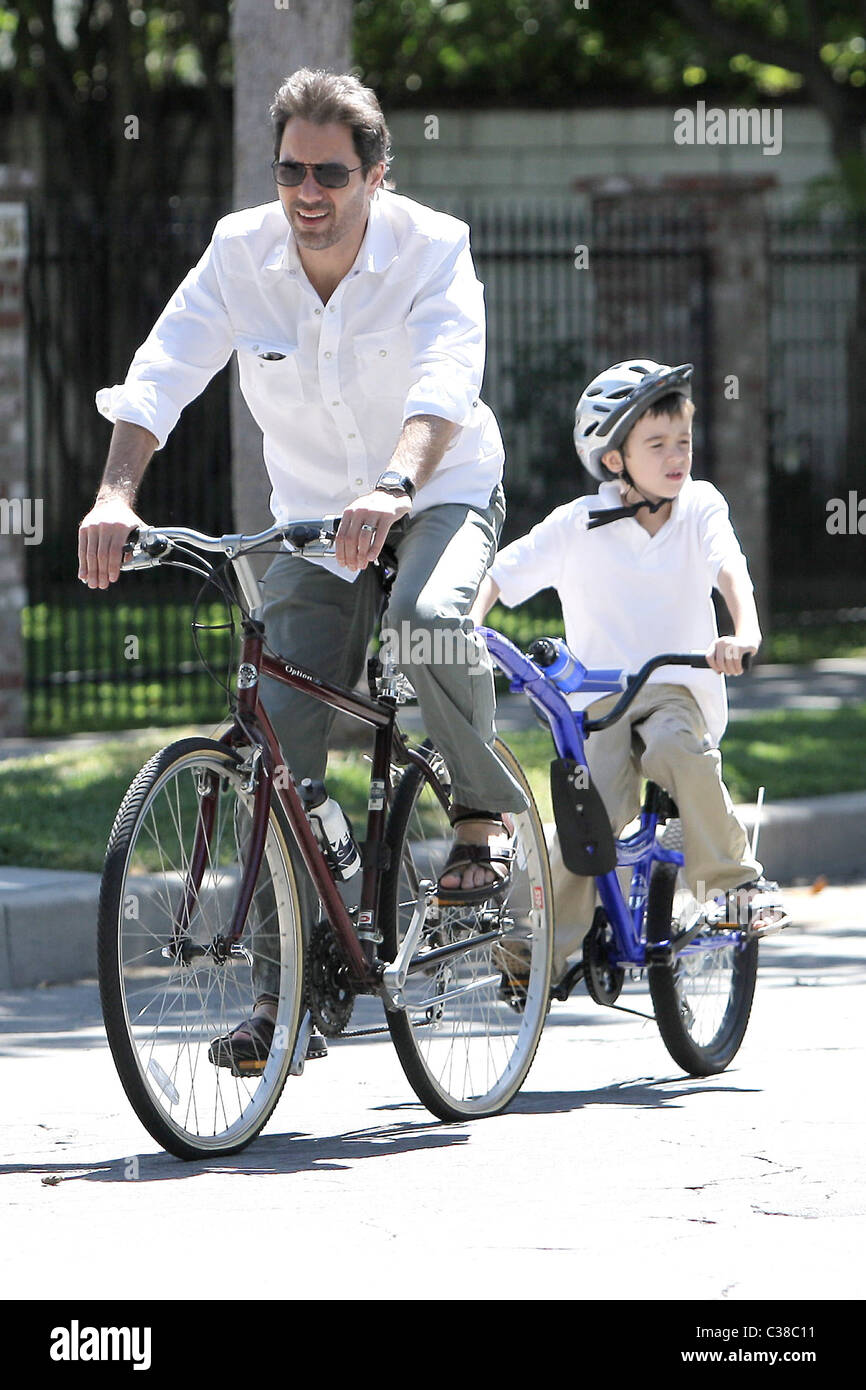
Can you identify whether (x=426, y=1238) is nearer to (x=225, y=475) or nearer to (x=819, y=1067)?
(x=819, y=1067)

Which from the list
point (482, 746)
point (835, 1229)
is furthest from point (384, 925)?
point (835, 1229)

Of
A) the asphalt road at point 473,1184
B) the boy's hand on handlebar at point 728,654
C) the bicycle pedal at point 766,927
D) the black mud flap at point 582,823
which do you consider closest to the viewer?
the asphalt road at point 473,1184

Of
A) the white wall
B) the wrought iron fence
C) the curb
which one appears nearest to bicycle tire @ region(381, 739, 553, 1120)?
the curb

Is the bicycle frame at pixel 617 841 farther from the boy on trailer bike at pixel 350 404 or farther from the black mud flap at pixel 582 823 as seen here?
the boy on trailer bike at pixel 350 404

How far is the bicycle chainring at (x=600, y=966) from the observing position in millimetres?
5180

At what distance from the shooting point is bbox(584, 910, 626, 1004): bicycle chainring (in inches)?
204

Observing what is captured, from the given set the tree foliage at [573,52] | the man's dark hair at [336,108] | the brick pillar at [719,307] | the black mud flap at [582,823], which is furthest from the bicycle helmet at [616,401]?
the tree foliage at [573,52]

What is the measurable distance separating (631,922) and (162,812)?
1301 mm

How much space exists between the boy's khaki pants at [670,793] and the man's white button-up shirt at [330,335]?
0.86 m

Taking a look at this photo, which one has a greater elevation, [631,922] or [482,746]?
[482,746]

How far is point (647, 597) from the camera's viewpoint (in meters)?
5.39

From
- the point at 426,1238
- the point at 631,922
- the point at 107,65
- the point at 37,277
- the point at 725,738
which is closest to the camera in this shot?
the point at 426,1238

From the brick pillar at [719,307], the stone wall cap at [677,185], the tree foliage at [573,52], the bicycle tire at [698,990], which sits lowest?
the bicycle tire at [698,990]

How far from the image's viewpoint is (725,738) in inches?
398
